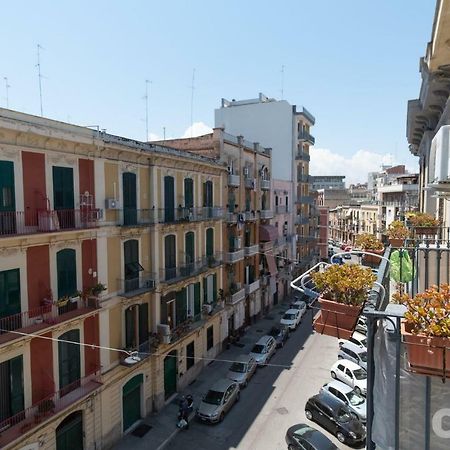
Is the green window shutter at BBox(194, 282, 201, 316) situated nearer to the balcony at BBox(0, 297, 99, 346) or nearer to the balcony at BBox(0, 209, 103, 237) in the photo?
the balcony at BBox(0, 297, 99, 346)

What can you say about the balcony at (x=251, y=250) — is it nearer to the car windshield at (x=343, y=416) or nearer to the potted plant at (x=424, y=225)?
the car windshield at (x=343, y=416)

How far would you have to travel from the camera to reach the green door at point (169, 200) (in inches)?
891

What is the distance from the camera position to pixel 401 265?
754 cm

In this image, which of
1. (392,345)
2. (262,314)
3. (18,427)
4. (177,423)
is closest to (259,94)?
(262,314)

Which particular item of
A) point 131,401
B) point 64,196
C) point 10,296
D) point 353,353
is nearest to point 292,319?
point 353,353

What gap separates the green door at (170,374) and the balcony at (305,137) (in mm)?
32366

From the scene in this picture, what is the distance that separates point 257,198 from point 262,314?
11.9 meters

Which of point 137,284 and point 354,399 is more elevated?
point 137,284

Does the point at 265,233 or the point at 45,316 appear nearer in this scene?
the point at 45,316

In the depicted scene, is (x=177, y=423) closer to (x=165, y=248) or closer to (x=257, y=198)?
(x=165, y=248)

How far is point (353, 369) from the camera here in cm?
2361

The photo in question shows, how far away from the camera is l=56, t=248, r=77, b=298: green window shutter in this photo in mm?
15945

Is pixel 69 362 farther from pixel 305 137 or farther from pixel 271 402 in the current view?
pixel 305 137

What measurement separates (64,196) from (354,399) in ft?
58.0
